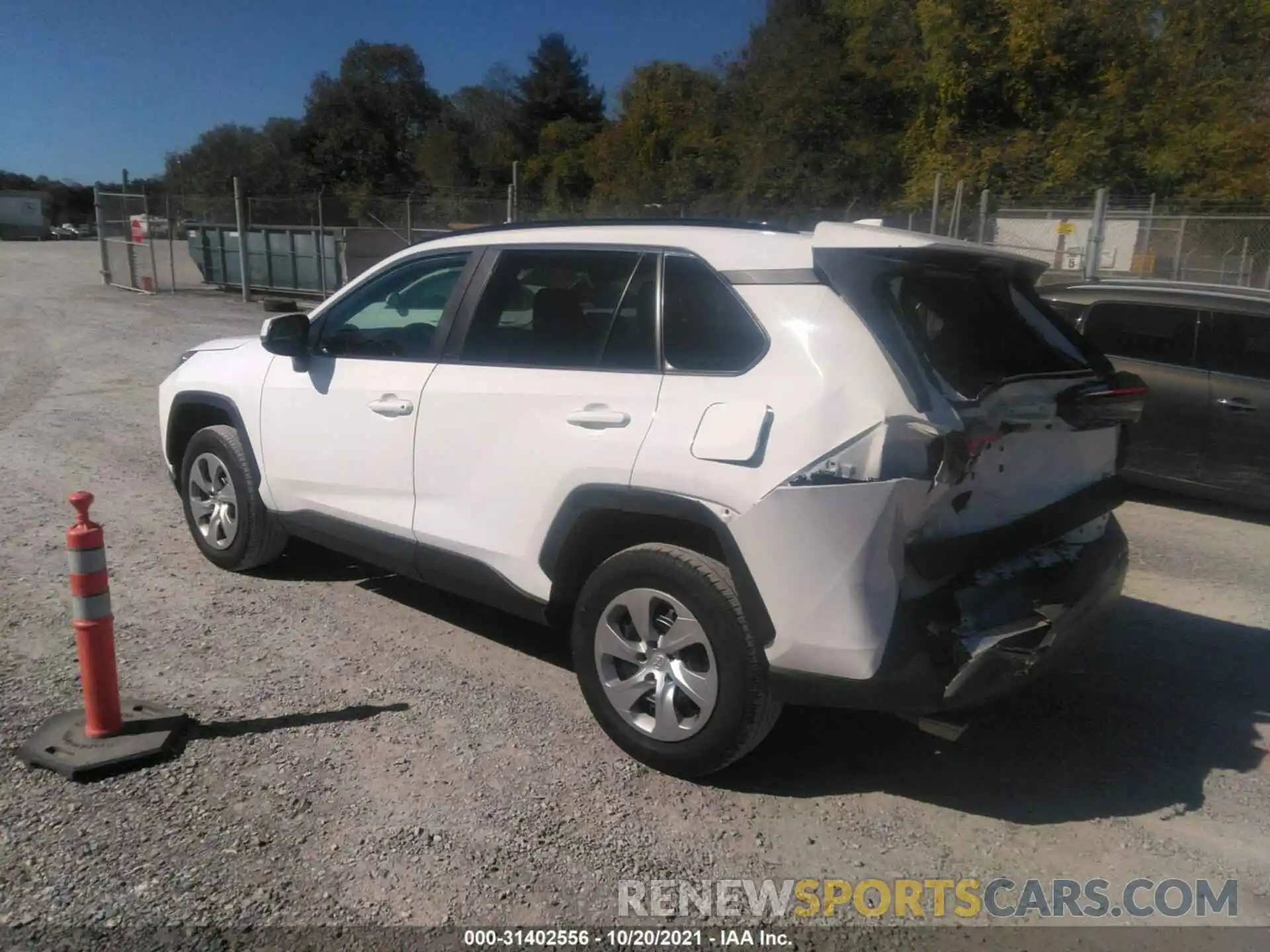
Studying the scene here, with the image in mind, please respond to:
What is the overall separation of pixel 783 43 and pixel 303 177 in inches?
1808

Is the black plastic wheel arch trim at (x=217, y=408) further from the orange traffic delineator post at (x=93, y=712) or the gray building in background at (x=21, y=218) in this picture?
the gray building in background at (x=21, y=218)

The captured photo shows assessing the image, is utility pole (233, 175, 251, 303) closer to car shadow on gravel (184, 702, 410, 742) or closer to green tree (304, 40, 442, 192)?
car shadow on gravel (184, 702, 410, 742)

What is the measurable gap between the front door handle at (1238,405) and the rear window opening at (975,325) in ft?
12.1

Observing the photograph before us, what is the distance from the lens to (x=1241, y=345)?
688 centimetres

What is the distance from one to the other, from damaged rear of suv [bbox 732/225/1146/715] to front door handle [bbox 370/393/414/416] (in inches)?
69.3

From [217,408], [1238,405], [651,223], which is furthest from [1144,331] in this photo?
[217,408]

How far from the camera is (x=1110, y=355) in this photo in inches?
294

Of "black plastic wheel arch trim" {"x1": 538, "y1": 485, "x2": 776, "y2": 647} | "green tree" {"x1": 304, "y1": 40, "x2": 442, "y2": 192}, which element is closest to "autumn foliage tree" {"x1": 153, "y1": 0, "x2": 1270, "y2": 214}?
"black plastic wheel arch trim" {"x1": 538, "y1": 485, "x2": 776, "y2": 647}

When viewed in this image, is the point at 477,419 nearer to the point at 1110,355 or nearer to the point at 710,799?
the point at 710,799

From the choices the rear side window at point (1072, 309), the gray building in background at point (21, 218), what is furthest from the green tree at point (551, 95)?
the rear side window at point (1072, 309)

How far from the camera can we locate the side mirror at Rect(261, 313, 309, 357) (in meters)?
4.72

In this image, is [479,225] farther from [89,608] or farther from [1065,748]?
[1065,748]

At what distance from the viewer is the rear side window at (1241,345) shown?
6.80 m

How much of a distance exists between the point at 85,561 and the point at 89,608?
0.18 metres
